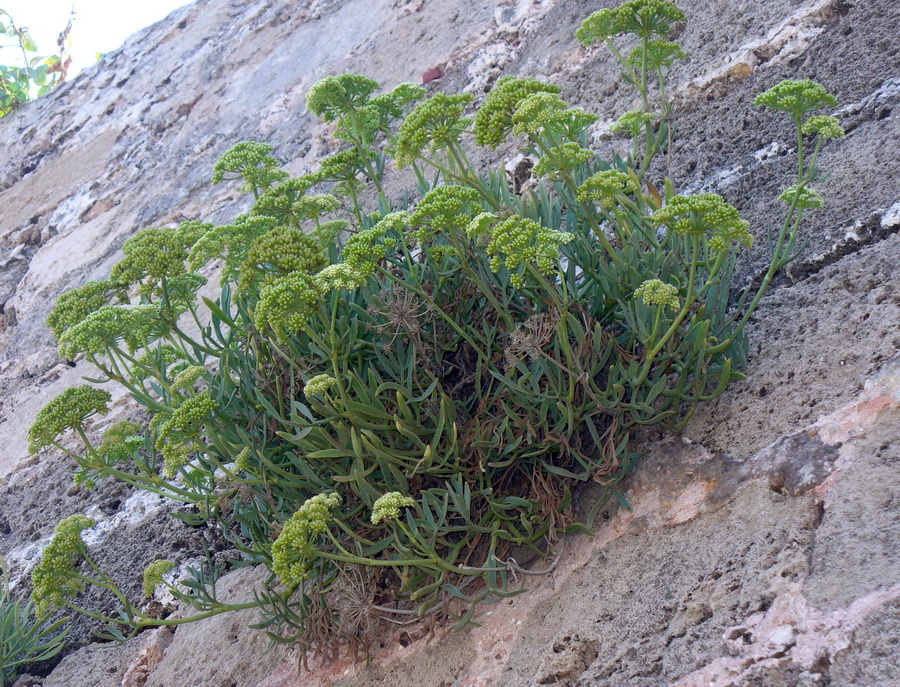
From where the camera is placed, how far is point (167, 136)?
25.7 feet

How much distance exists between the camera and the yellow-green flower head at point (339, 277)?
225 cm

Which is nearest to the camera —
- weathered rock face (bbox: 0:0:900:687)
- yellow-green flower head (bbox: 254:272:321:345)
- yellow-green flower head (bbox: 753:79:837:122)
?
weathered rock face (bbox: 0:0:900:687)

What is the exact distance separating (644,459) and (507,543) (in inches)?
21.3

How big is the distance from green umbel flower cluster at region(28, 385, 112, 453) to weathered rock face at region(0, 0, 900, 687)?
3.40 feet

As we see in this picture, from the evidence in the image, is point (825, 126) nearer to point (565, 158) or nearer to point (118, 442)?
point (565, 158)

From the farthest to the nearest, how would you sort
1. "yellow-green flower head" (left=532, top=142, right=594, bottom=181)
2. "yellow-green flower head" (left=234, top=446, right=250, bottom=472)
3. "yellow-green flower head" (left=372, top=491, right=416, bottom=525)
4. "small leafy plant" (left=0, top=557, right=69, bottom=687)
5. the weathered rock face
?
"small leafy plant" (left=0, top=557, right=69, bottom=687) → "yellow-green flower head" (left=234, top=446, right=250, bottom=472) → "yellow-green flower head" (left=532, top=142, right=594, bottom=181) → "yellow-green flower head" (left=372, top=491, right=416, bottom=525) → the weathered rock face

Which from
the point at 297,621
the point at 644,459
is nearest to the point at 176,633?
the point at 297,621

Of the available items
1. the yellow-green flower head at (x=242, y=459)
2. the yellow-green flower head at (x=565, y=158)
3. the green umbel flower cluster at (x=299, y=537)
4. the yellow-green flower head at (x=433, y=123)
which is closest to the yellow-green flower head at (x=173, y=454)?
the yellow-green flower head at (x=242, y=459)

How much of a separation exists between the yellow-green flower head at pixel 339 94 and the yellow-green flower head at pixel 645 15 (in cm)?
95

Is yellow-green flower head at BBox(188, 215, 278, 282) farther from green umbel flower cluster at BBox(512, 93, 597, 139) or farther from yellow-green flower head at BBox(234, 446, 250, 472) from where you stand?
green umbel flower cluster at BBox(512, 93, 597, 139)

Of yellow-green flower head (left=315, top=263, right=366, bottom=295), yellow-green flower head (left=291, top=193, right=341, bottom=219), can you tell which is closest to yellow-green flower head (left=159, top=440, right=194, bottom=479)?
yellow-green flower head (left=315, top=263, right=366, bottom=295)

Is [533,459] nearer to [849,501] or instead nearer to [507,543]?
[507,543]

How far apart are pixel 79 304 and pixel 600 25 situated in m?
2.21

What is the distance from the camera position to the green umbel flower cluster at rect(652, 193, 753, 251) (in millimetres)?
2166
